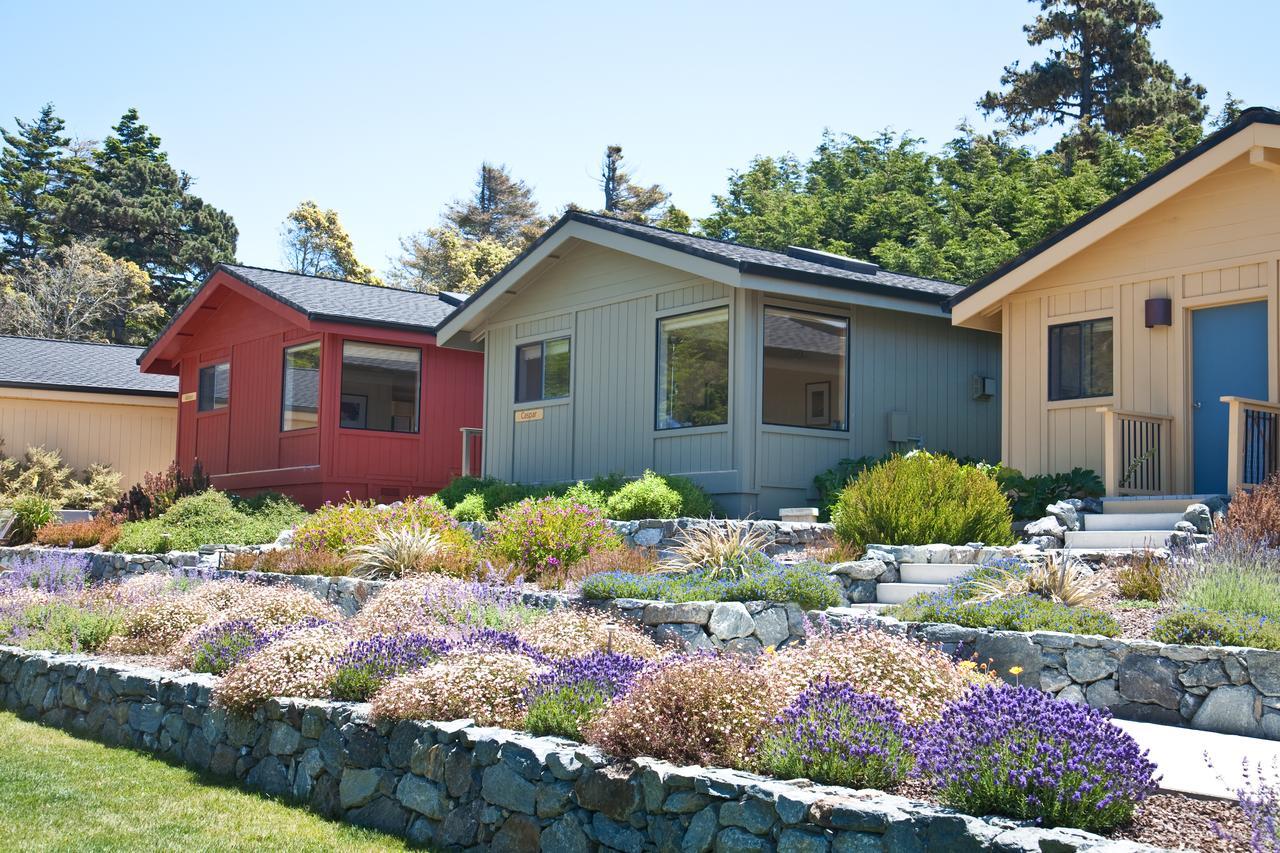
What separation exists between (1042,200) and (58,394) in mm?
19395

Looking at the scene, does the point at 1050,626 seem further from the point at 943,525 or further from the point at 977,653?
the point at 943,525

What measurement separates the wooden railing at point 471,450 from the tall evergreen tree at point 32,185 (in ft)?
92.0

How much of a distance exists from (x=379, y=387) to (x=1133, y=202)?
11152 millimetres

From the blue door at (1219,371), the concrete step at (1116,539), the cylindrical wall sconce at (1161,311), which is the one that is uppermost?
the cylindrical wall sconce at (1161,311)

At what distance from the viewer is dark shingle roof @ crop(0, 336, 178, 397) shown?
23.4 meters

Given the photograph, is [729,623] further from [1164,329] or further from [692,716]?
[1164,329]

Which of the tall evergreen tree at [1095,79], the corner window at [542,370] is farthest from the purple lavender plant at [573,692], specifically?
the tall evergreen tree at [1095,79]

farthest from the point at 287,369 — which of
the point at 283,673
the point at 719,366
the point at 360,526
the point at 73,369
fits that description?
the point at 283,673

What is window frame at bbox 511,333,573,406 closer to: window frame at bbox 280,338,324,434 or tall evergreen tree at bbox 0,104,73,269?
window frame at bbox 280,338,324,434

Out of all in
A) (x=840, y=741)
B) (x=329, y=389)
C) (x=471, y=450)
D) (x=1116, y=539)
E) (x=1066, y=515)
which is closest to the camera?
(x=840, y=741)

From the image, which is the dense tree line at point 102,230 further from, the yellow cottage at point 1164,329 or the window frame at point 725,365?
the yellow cottage at point 1164,329

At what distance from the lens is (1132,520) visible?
11.3 meters

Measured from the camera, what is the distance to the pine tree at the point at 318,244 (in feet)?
152

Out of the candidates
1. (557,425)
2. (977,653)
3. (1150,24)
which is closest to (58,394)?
(557,425)
